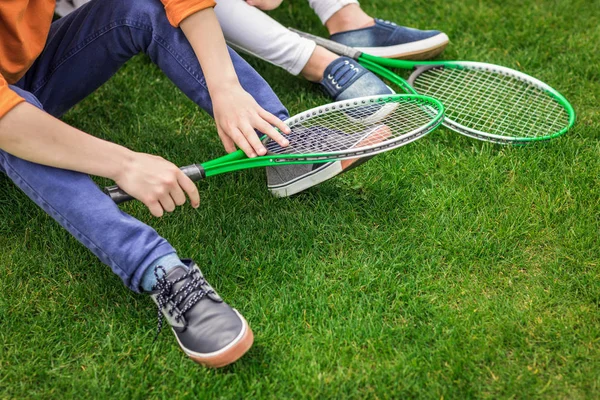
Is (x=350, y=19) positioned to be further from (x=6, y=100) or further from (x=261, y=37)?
(x=6, y=100)

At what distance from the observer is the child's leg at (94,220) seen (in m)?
1.96

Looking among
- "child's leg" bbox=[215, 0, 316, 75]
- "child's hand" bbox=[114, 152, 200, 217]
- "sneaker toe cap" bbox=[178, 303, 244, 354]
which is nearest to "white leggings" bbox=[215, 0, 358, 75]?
"child's leg" bbox=[215, 0, 316, 75]

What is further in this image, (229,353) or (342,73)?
(342,73)

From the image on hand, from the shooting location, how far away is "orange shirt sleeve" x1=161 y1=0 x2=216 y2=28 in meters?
2.18

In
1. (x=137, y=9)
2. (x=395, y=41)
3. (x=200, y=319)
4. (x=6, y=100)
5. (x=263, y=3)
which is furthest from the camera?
(x=395, y=41)

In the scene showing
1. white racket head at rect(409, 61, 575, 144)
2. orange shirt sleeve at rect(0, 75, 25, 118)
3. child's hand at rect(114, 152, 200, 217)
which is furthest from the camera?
white racket head at rect(409, 61, 575, 144)

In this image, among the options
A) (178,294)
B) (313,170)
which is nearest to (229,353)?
(178,294)

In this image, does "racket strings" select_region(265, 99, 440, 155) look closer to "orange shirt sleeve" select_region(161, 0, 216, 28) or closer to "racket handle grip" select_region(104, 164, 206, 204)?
"racket handle grip" select_region(104, 164, 206, 204)

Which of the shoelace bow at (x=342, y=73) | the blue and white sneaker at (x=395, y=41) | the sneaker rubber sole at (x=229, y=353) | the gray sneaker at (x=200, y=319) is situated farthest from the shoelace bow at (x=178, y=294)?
the blue and white sneaker at (x=395, y=41)

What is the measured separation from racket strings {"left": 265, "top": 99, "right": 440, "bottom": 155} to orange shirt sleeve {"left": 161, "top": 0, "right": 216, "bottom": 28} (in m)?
0.48

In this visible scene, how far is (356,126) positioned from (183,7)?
2.40 feet

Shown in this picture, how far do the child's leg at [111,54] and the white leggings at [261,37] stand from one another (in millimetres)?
512

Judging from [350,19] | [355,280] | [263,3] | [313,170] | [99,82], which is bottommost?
[355,280]

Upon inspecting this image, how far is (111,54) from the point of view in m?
2.39
